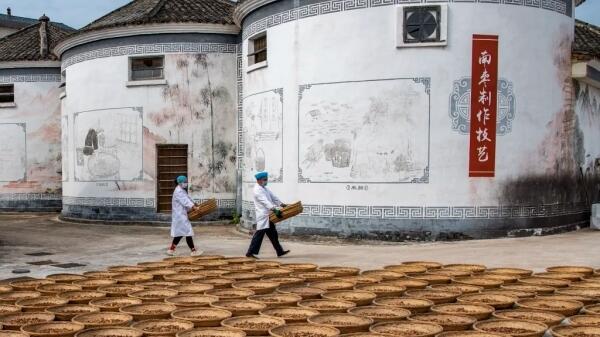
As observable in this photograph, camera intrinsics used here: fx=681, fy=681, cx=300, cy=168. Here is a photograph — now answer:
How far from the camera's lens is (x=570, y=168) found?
13492 millimetres

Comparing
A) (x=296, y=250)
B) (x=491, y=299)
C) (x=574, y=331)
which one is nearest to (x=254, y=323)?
(x=491, y=299)

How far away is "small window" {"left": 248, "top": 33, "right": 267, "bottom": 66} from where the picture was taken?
48.1 ft

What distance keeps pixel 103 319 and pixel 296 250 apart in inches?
253

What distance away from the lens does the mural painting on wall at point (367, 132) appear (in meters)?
12.2

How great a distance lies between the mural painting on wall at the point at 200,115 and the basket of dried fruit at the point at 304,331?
39.6ft

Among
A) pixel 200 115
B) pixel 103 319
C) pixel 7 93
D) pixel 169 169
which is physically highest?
pixel 7 93

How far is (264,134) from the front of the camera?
46.0 ft

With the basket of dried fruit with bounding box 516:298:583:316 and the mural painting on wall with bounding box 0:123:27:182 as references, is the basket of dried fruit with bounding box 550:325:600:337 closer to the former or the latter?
the basket of dried fruit with bounding box 516:298:583:316

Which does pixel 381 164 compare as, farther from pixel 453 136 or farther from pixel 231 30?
pixel 231 30

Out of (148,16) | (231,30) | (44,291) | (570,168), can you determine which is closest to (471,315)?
(44,291)

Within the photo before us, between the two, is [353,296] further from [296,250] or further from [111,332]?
[296,250]

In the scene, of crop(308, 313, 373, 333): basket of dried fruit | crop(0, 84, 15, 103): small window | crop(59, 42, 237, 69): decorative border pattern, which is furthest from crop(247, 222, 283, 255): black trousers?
crop(0, 84, 15, 103): small window

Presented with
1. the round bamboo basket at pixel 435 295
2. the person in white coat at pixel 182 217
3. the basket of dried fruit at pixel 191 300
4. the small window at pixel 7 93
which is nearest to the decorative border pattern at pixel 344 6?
the person in white coat at pixel 182 217

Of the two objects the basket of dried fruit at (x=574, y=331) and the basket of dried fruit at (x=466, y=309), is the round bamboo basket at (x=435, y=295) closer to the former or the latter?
the basket of dried fruit at (x=466, y=309)
